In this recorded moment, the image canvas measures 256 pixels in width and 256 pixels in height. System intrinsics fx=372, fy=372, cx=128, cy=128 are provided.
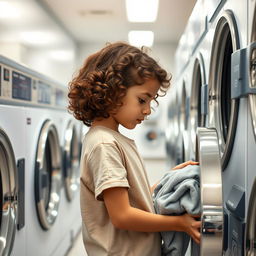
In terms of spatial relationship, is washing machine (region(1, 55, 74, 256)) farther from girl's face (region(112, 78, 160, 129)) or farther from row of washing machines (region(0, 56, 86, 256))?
girl's face (region(112, 78, 160, 129))

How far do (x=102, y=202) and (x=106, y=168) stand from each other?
168 millimetres

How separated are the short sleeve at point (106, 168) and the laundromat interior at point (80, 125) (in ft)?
0.77

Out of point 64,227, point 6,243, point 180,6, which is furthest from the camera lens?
point 180,6

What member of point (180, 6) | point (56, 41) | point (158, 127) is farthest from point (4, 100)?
point (158, 127)

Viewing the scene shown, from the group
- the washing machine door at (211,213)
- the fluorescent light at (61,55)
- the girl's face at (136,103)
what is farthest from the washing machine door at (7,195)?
the fluorescent light at (61,55)

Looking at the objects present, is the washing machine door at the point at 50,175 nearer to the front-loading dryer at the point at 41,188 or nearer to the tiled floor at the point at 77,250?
the front-loading dryer at the point at 41,188

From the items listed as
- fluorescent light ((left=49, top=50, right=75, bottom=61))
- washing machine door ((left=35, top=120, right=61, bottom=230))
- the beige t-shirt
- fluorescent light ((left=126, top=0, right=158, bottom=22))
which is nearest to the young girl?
the beige t-shirt

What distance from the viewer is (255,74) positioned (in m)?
1.05

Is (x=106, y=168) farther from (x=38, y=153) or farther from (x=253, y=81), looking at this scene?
(x=38, y=153)

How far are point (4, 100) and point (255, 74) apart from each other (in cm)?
113

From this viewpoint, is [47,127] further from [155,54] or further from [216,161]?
[155,54]

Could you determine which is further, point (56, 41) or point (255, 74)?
point (56, 41)

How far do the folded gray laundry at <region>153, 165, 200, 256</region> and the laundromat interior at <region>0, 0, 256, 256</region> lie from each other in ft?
0.18

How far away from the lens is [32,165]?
2.07m
